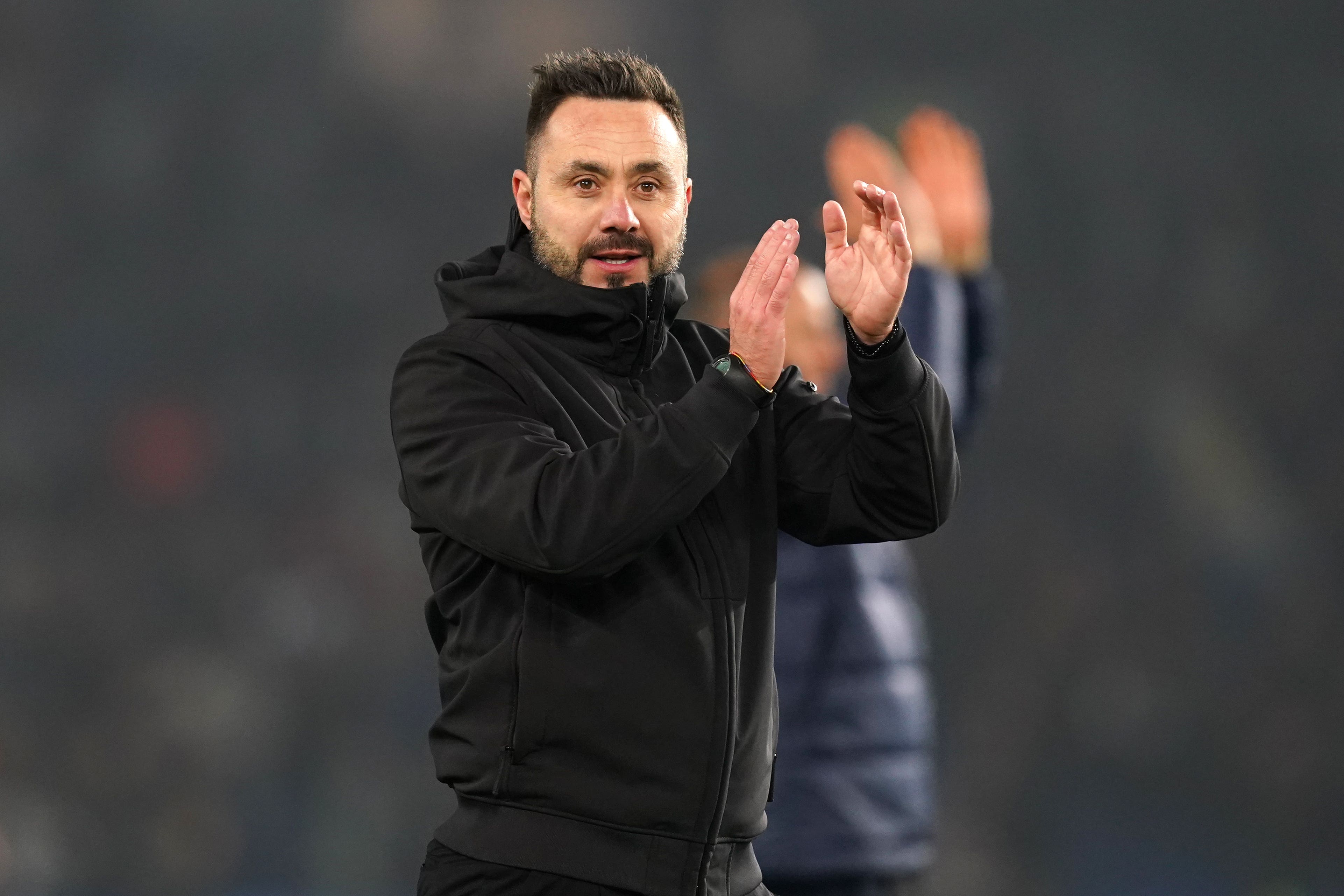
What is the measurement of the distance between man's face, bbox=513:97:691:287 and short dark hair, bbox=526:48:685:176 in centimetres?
1

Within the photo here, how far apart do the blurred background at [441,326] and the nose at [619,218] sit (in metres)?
2.25

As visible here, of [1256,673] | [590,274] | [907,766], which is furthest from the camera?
[1256,673]

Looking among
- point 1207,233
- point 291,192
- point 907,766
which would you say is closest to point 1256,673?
point 1207,233

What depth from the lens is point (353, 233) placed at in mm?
3674

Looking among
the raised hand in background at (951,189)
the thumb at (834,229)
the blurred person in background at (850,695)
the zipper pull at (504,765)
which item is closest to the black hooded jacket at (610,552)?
the zipper pull at (504,765)

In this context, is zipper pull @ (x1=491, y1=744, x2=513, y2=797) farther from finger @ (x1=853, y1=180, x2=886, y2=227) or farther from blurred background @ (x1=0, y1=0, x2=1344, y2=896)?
blurred background @ (x1=0, y1=0, x2=1344, y2=896)

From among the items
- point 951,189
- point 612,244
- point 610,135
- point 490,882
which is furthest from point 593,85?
point 951,189

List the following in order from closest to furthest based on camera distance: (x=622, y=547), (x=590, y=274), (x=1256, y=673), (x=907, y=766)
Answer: (x=622, y=547) < (x=590, y=274) < (x=907, y=766) < (x=1256, y=673)

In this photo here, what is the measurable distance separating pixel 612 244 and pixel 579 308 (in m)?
0.07

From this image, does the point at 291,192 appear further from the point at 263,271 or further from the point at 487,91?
the point at 487,91

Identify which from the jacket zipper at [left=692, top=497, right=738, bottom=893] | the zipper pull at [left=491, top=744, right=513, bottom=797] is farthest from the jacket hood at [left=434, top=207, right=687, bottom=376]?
the zipper pull at [left=491, top=744, right=513, bottom=797]

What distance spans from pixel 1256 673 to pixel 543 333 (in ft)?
9.79

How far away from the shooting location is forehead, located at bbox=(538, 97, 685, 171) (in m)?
1.48

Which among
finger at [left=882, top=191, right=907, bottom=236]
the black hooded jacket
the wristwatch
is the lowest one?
the black hooded jacket
